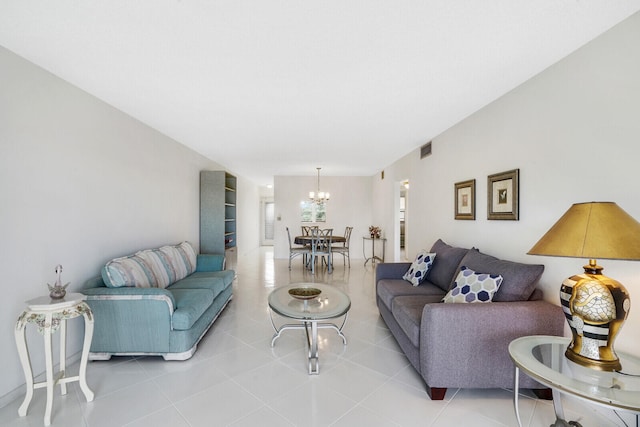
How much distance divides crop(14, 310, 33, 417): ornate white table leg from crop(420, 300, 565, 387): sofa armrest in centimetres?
252

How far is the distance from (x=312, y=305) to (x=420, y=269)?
132 centimetres

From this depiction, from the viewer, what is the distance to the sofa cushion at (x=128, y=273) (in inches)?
90.8

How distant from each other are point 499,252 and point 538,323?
2.98 ft

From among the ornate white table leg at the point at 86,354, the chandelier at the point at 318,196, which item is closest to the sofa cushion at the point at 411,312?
the ornate white table leg at the point at 86,354

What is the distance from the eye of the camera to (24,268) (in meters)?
1.92

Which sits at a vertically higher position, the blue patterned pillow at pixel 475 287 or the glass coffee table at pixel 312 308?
the blue patterned pillow at pixel 475 287

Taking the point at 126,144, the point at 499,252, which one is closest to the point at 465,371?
the point at 499,252

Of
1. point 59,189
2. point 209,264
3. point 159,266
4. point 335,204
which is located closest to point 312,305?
point 159,266

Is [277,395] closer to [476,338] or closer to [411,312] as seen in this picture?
[411,312]

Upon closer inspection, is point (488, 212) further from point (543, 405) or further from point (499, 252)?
point (543, 405)

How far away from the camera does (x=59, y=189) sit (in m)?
2.19

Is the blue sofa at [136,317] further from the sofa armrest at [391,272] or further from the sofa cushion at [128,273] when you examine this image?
the sofa armrest at [391,272]

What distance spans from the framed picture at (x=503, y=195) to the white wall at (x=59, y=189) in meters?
3.77

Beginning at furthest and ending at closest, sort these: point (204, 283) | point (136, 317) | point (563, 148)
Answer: point (204, 283) → point (136, 317) → point (563, 148)
